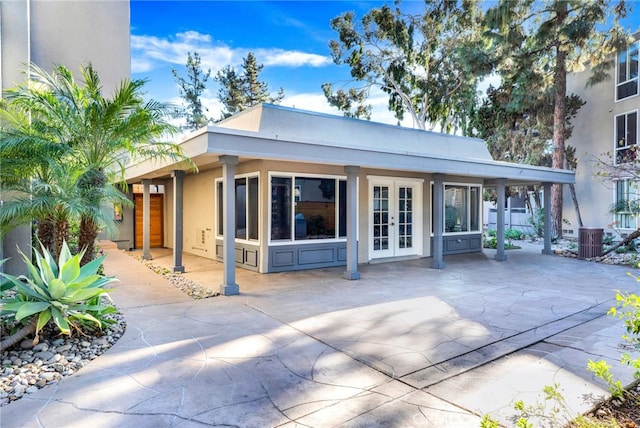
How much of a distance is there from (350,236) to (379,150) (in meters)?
1.96

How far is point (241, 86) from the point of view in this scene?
2653 cm

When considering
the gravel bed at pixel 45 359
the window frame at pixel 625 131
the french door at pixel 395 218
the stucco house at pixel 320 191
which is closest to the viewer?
the gravel bed at pixel 45 359

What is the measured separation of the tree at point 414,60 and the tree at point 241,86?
6.39 m

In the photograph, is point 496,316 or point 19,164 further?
point 496,316

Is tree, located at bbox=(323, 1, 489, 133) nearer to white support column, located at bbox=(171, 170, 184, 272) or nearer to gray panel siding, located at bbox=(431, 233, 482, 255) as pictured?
gray panel siding, located at bbox=(431, 233, 482, 255)

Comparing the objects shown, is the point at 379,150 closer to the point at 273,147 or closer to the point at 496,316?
the point at 273,147

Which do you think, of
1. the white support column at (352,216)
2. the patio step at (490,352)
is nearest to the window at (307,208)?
the white support column at (352,216)

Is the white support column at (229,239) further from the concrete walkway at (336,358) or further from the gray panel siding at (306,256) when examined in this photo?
the gray panel siding at (306,256)

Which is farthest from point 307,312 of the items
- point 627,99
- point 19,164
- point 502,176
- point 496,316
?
point 627,99

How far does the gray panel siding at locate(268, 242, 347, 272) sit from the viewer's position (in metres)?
8.69

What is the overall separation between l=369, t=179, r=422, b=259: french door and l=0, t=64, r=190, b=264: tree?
6392 mm

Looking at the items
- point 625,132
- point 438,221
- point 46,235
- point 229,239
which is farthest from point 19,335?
point 625,132

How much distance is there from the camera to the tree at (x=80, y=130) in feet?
16.0

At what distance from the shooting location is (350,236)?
26.2ft
